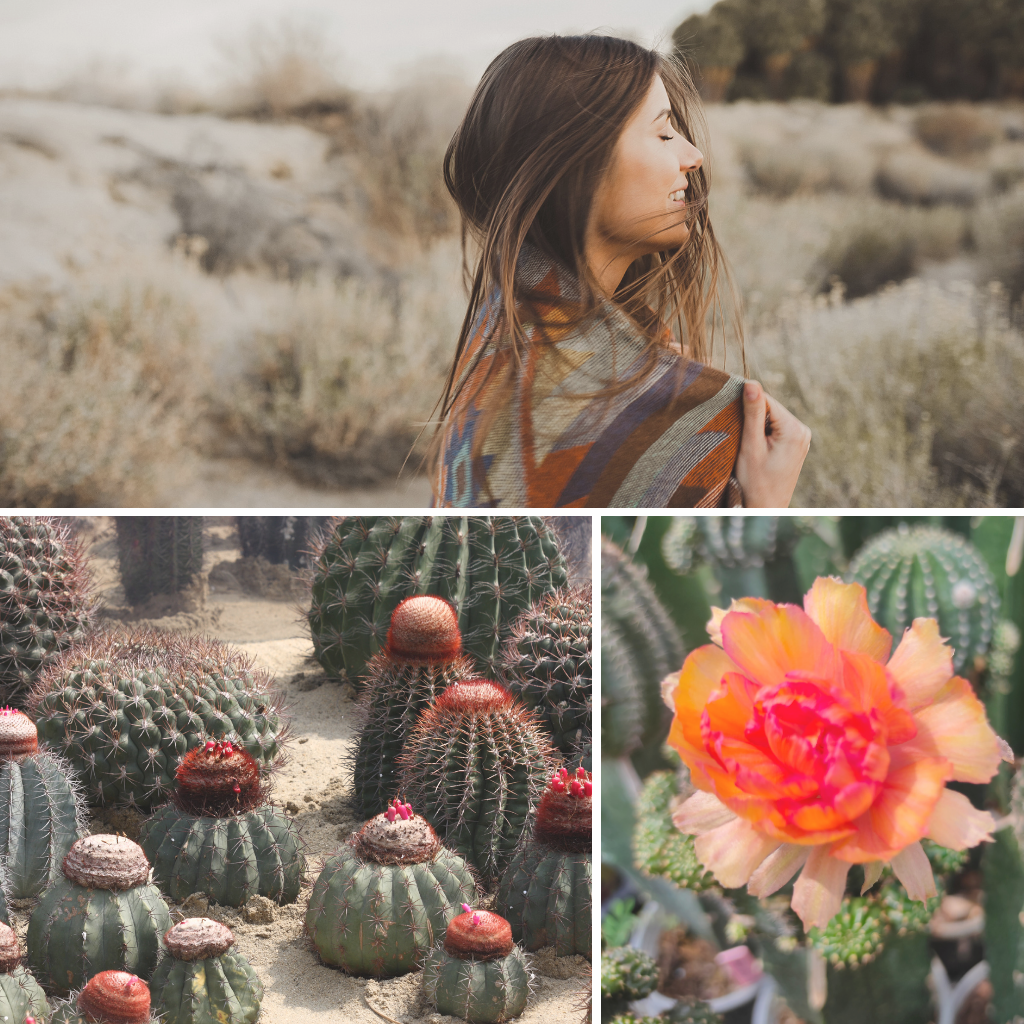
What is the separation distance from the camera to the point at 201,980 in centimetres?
107

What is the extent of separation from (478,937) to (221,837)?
338 millimetres

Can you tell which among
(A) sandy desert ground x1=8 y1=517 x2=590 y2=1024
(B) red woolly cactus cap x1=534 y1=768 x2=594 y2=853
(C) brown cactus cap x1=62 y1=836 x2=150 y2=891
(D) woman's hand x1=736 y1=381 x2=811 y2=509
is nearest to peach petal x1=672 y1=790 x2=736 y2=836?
(B) red woolly cactus cap x1=534 y1=768 x2=594 y2=853

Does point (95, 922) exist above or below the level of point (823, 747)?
below

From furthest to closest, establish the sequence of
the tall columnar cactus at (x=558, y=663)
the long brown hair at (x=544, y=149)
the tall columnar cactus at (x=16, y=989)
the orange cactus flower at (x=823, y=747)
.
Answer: the long brown hair at (x=544, y=149), the tall columnar cactus at (x=558, y=663), the tall columnar cactus at (x=16, y=989), the orange cactus flower at (x=823, y=747)

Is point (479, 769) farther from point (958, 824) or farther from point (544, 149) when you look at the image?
point (544, 149)

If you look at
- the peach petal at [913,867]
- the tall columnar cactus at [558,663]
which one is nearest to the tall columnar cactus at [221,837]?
the tall columnar cactus at [558,663]

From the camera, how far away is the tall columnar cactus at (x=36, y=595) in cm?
121

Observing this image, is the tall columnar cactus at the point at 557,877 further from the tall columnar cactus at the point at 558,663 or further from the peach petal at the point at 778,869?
the peach petal at the point at 778,869

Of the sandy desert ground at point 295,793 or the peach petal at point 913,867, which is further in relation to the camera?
the sandy desert ground at point 295,793

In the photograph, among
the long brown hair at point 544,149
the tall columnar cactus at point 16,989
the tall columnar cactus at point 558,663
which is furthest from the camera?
the long brown hair at point 544,149

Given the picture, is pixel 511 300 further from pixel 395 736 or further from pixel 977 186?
pixel 977 186

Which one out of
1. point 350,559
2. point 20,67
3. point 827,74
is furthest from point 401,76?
point 350,559

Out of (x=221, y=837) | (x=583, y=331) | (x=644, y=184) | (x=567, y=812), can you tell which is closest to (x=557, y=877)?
(x=567, y=812)

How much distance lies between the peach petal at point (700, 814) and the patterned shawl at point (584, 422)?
0.34m
